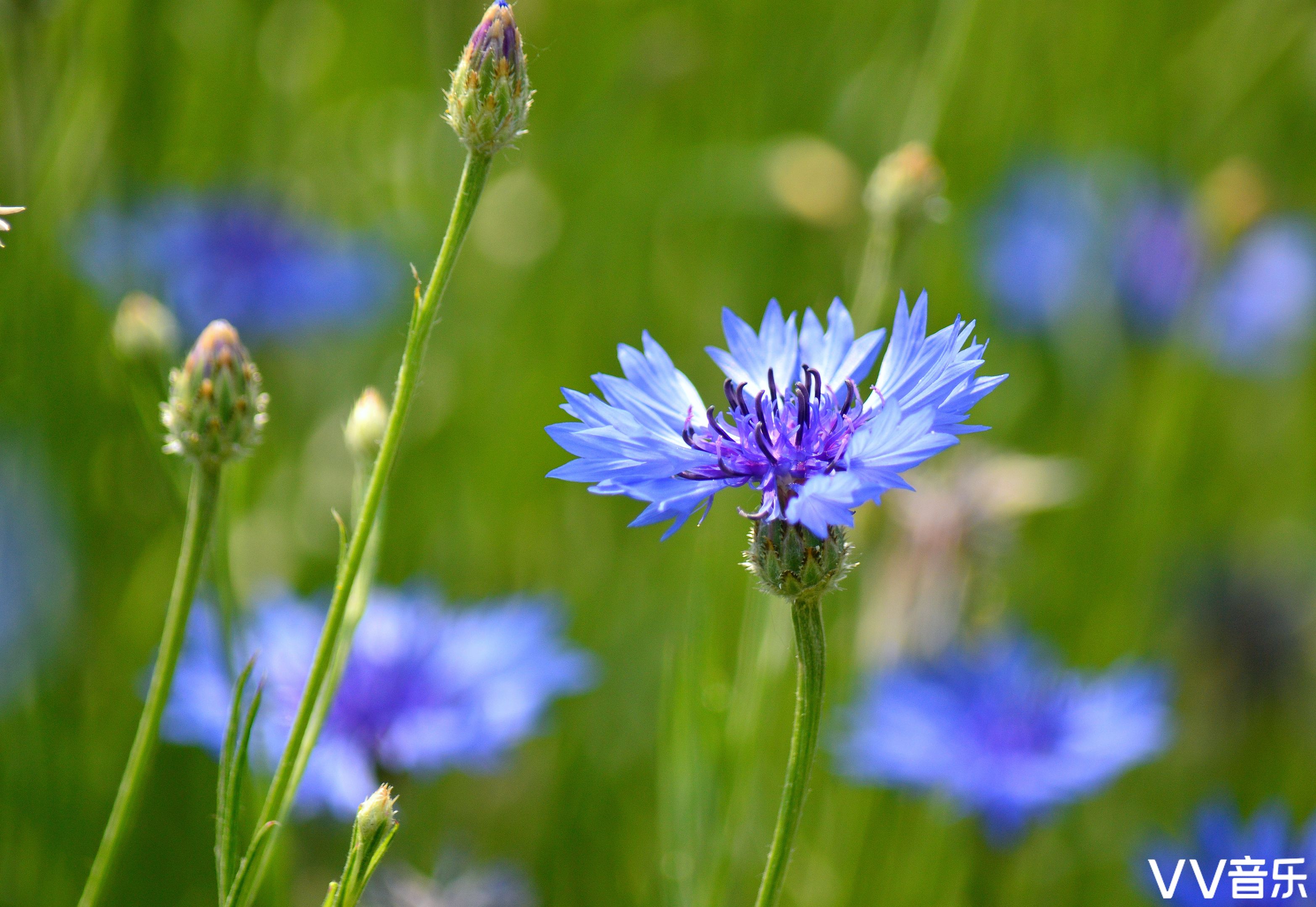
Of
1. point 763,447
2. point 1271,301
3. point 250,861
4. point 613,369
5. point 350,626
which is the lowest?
point 250,861

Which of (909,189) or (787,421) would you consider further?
(909,189)

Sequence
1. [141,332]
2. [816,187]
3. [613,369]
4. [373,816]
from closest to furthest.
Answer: [373,816] → [141,332] → [816,187] → [613,369]

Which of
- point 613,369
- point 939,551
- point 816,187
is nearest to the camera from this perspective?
point 939,551

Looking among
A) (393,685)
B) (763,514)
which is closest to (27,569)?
(393,685)

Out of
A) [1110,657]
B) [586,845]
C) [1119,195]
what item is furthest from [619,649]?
[1119,195]

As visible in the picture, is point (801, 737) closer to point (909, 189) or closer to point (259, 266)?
point (909, 189)

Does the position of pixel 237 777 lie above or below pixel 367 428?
below

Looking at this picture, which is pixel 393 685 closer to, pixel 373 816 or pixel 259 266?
pixel 373 816
